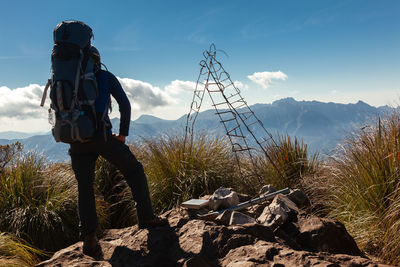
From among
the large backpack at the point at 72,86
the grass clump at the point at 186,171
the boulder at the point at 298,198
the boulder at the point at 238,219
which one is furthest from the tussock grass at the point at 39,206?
the boulder at the point at 298,198

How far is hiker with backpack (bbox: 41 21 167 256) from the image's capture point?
8.33 feet

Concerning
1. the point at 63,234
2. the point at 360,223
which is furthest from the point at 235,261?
the point at 63,234

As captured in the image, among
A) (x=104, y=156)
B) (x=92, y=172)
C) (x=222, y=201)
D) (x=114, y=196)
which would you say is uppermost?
(x=104, y=156)

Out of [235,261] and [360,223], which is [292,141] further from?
[235,261]

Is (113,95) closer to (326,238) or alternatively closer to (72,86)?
(72,86)

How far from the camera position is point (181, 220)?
2.98 meters

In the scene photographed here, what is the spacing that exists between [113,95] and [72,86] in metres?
0.43

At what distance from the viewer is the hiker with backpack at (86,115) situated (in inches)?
100.0

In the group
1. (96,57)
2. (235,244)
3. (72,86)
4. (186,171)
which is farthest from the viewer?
(186,171)

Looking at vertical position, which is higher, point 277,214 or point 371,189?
point 371,189

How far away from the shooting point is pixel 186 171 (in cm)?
466

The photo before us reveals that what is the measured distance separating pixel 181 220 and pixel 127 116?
1.16 meters

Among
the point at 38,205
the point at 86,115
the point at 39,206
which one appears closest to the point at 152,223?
the point at 86,115

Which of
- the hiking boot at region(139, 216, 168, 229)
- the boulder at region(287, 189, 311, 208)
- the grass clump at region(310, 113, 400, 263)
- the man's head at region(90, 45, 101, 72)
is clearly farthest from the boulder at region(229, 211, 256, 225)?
the man's head at region(90, 45, 101, 72)
